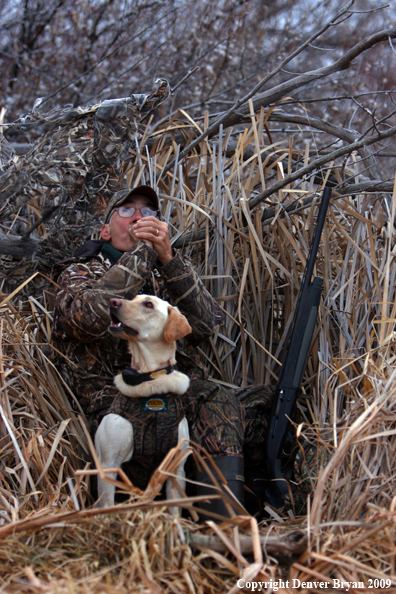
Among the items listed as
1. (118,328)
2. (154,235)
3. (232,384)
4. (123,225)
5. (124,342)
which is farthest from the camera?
(232,384)

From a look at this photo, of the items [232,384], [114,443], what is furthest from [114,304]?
[232,384]

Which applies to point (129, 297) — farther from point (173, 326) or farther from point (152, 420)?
point (152, 420)

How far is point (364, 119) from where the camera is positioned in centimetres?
908

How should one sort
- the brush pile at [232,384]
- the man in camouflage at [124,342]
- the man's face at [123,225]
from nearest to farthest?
1. the brush pile at [232,384]
2. the man in camouflage at [124,342]
3. the man's face at [123,225]

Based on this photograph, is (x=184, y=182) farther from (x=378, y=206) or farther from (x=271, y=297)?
(x=378, y=206)

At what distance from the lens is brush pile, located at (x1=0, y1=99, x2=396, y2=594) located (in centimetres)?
167

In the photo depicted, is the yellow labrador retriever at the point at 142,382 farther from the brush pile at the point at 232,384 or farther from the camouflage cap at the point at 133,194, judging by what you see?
the camouflage cap at the point at 133,194

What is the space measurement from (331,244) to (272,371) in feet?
2.82

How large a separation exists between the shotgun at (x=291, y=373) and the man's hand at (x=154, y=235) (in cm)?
76

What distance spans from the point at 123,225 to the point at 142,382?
1031mm

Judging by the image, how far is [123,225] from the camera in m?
2.92

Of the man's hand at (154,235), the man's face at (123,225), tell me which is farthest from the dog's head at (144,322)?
the man's face at (123,225)

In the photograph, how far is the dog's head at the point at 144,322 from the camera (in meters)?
2.20

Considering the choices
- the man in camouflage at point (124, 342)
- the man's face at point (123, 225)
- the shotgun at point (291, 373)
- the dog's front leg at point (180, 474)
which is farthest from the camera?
the man's face at point (123, 225)
